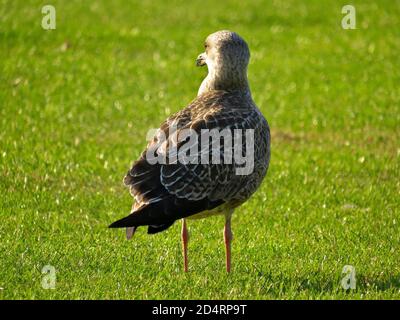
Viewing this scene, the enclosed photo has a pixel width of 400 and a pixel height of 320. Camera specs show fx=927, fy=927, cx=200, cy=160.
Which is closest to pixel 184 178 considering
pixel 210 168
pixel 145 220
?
pixel 210 168

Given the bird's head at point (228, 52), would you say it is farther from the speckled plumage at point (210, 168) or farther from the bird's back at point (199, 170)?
the bird's back at point (199, 170)

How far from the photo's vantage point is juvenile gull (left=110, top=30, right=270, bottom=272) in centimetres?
757

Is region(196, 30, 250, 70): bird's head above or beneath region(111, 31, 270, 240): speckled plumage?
above

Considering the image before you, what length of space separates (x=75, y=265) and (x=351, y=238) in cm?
299

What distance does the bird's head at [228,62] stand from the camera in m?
8.81

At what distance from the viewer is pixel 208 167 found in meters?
7.90

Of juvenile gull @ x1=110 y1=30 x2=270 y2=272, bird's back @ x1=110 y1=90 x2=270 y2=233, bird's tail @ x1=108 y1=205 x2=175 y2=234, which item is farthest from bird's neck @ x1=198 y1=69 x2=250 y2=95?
bird's tail @ x1=108 y1=205 x2=175 y2=234

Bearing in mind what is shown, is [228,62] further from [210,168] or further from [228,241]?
[228,241]

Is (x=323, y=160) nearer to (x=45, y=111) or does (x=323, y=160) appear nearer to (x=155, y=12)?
(x=45, y=111)

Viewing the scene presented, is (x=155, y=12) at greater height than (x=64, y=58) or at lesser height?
greater

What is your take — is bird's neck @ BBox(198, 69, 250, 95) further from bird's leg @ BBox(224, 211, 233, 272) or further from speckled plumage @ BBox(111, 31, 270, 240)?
bird's leg @ BBox(224, 211, 233, 272)

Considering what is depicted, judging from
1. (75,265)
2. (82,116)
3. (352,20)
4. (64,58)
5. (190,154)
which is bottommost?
(75,265)

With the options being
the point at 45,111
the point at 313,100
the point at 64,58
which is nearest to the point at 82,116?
the point at 45,111

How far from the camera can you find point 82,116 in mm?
14023
